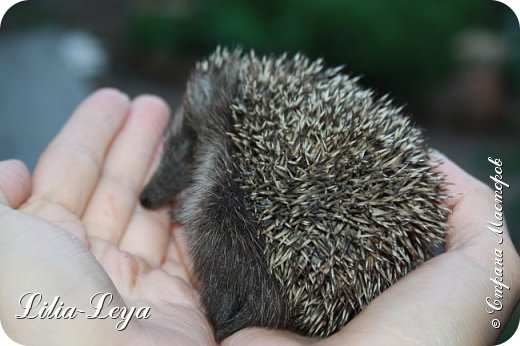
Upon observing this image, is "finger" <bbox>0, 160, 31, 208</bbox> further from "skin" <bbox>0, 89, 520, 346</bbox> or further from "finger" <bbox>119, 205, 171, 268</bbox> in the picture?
"finger" <bbox>119, 205, 171, 268</bbox>

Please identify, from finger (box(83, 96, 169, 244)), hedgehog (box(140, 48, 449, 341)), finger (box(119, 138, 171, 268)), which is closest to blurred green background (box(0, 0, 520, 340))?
finger (box(83, 96, 169, 244))

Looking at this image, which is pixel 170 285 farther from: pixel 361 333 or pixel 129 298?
pixel 361 333

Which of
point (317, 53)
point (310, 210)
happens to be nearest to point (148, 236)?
point (310, 210)

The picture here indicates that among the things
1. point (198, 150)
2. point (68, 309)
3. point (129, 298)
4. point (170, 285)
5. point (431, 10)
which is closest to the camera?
point (68, 309)

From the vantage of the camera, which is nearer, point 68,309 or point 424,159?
point 68,309

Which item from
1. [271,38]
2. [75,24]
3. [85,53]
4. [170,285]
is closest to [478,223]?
[170,285]
